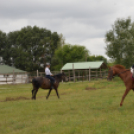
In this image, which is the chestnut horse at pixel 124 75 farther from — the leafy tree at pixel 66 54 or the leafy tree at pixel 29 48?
the leafy tree at pixel 66 54

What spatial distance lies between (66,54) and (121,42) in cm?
2066

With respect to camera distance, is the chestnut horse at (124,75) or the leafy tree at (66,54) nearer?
the chestnut horse at (124,75)

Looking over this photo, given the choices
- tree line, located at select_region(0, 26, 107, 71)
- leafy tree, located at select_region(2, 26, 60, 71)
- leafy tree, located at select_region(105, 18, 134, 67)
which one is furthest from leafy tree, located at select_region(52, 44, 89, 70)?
leafy tree, located at select_region(105, 18, 134, 67)

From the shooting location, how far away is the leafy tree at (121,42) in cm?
4238

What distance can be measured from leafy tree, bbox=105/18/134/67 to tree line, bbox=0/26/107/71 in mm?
16662

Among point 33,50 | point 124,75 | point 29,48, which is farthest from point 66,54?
point 124,75

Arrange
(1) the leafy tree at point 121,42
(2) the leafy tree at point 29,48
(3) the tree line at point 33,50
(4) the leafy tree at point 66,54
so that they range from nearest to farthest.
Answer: (1) the leafy tree at point 121,42
(2) the leafy tree at point 29,48
(3) the tree line at point 33,50
(4) the leafy tree at point 66,54

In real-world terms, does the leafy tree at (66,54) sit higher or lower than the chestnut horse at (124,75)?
higher

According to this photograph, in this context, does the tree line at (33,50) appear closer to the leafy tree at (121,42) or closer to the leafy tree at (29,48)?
the leafy tree at (29,48)

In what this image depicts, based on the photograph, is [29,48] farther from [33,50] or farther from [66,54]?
[66,54]

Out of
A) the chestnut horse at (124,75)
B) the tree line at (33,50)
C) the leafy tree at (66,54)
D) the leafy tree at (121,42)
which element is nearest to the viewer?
the chestnut horse at (124,75)

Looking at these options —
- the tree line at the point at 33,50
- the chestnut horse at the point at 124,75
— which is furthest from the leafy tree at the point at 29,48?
the chestnut horse at the point at 124,75

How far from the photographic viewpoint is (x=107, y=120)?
7.59m

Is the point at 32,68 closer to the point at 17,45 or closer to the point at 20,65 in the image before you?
the point at 20,65
